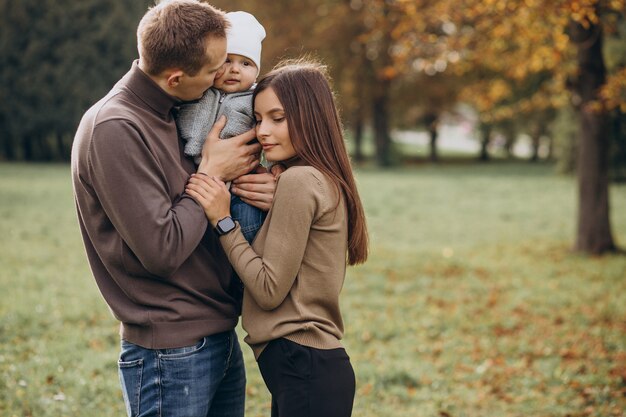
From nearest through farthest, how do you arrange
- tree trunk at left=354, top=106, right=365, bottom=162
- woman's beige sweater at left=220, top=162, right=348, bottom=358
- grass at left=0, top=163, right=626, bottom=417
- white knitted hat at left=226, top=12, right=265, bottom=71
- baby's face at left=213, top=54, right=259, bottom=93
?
woman's beige sweater at left=220, top=162, right=348, bottom=358 → baby's face at left=213, top=54, right=259, bottom=93 → white knitted hat at left=226, top=12, right=265, bottom=71 → grass at left=0, top=163, right=626, bottom=417 → tree trunk at left=354, top=106, right=365, bottom=162

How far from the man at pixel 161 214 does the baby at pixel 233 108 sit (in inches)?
1.8

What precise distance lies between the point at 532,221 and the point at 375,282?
23.5 ft

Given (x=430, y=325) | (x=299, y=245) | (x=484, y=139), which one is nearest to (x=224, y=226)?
(x=299, y=245)

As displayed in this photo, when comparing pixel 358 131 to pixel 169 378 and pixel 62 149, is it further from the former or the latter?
pixel 169 378

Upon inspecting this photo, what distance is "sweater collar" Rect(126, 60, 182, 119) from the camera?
2.29 metres

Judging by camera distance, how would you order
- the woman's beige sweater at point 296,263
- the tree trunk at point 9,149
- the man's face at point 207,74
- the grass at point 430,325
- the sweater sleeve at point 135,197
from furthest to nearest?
the tree trunk at point 9,149, the grass at point 430,325, the woman's beige sweater at point 296,263, the man's face at point 207,74, the sweater sleeve at point 135,197

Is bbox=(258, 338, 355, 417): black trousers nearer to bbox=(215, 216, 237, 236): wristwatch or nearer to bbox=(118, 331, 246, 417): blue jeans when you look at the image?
bbox=(118, 331, 246, 417): blue jeans

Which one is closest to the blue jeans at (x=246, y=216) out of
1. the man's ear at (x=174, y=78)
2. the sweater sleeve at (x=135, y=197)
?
the sweater sleeve at (x=135, y=197)

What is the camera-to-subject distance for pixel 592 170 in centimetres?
1079

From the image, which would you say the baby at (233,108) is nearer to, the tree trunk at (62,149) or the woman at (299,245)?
the woman at (299,245)

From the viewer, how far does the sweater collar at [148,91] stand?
2.29 m

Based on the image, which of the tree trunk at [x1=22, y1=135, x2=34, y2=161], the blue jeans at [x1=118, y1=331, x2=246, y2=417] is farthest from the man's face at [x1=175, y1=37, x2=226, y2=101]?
the tree trunk at [x1=22, y1=135, x2=34, y2=161]

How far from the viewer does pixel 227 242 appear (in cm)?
238

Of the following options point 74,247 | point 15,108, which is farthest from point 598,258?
point 15,108
